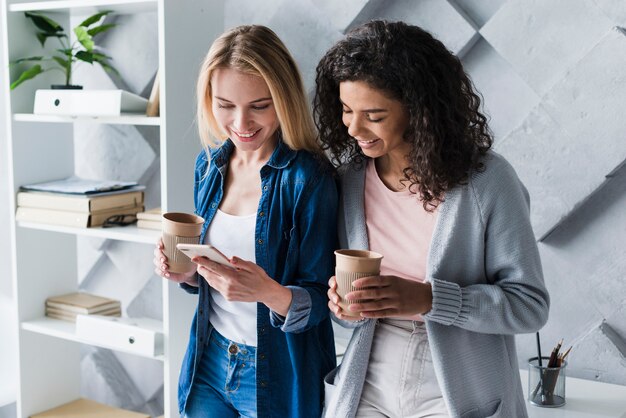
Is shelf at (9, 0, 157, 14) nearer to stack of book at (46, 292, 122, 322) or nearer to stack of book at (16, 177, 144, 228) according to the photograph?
stack of book at (16, 177, 144, 228)

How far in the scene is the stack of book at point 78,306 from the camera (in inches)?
101

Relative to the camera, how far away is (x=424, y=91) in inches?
56.9

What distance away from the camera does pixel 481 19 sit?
2.13m

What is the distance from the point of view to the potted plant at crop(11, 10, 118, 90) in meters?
2.43

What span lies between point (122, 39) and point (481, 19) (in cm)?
129

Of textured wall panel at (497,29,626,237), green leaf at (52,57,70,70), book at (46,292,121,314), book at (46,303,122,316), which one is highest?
green leaf at (52,57,70,70)

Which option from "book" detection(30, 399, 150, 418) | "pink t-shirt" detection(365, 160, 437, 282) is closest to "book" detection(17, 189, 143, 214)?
"book" detection(30, 399, 150, 418)

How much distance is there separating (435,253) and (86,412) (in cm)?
168

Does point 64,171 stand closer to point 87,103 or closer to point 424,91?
point 87,103

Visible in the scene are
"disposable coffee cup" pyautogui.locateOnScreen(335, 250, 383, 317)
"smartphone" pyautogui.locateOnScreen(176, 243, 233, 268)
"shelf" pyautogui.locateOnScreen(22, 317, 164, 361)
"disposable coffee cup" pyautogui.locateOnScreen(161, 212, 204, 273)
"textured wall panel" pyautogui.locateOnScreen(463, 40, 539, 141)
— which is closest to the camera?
"disposable coffee cup" pyautogui.locateOnScreen(335, 250, 383, 317)

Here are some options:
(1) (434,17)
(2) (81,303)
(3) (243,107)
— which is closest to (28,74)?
(2) (81,303)

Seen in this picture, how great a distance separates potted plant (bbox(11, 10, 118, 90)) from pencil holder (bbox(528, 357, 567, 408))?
1584 millimetres

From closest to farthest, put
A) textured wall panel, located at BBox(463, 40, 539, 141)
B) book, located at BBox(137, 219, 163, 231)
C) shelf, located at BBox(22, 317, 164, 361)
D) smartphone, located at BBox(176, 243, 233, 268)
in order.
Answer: smartphone, located at BBox(176, 243, 233, 268), textured wall panel, located at BBox(463, 40, 539, 141), book, located at BBox(137, 219, 163, 231), shelf, located at BBox(22, 317, 164, 361)

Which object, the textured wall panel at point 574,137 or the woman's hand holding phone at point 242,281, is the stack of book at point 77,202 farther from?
the textured wall panel at point 574,137
